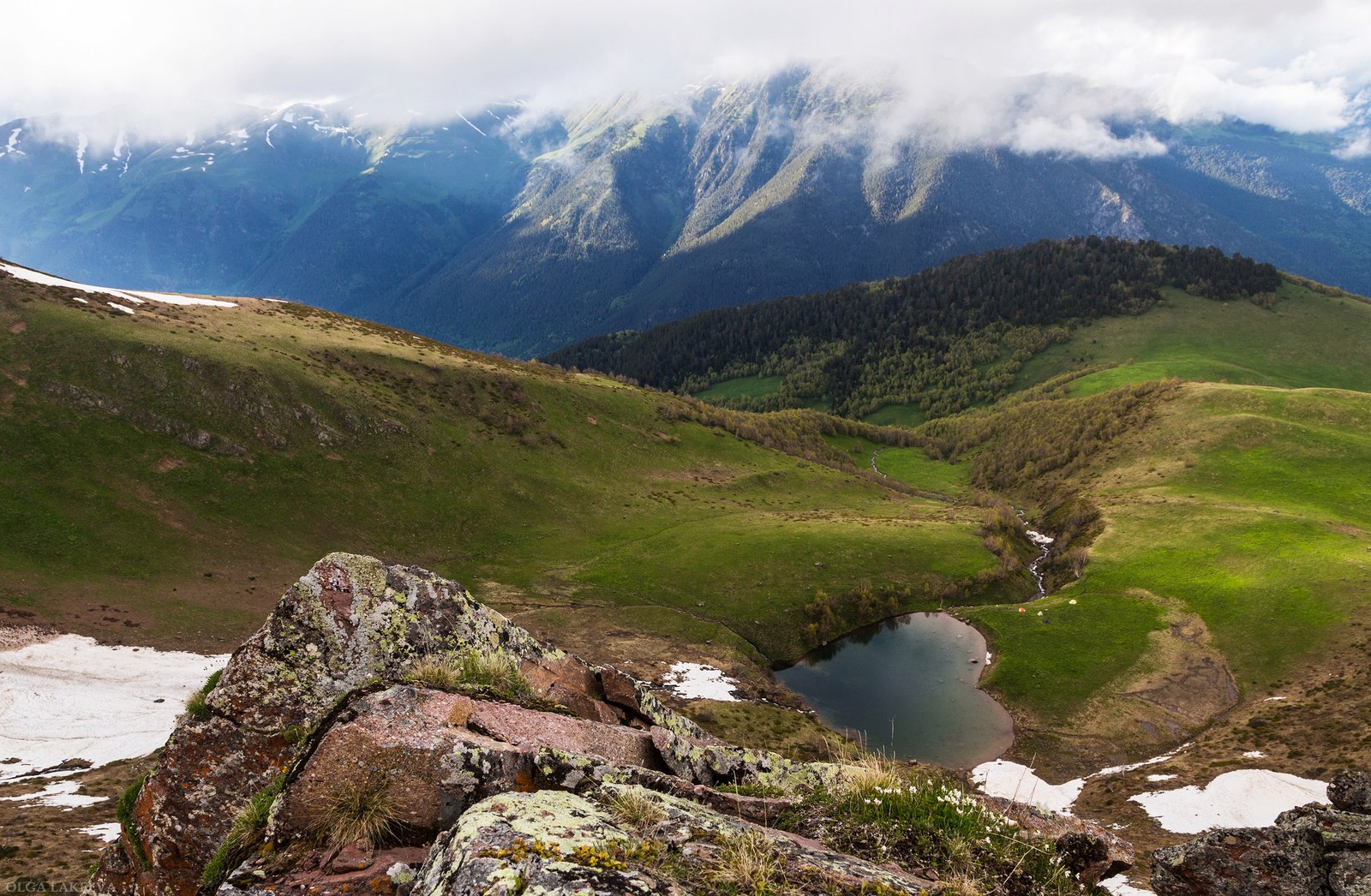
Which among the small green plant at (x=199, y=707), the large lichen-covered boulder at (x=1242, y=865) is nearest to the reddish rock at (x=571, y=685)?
the small green plant at (x=199, y=707)

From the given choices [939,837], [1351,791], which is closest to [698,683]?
[1351,791]

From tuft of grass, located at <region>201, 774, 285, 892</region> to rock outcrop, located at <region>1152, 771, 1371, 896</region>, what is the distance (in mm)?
11625

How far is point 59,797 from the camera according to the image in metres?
27.5

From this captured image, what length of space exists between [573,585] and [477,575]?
33.7 feet

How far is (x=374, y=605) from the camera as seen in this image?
12.3m

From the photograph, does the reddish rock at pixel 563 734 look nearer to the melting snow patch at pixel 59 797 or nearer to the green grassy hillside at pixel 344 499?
the melting snow patch at pixel 59 797

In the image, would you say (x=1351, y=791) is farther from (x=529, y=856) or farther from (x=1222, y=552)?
(x=1222, y=552)

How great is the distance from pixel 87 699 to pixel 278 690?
41.1 meters

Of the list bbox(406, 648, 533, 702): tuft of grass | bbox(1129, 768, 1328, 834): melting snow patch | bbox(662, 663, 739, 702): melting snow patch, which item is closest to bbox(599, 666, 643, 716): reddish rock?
bbox(406, 648, 533, 702): tuft of grass

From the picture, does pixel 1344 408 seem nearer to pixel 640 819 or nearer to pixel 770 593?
pixel 770 593

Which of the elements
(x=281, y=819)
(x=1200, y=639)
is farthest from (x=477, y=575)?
(x=1200, y=639)

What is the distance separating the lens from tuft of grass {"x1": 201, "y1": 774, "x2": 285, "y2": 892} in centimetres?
726

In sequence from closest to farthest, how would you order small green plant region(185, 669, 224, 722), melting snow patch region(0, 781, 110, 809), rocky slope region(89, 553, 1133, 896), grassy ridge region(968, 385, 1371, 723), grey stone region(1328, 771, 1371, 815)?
1. rocky slope region(89, 553, 1133, 896)
2. small green plant region(185, 669, 224, 722)
3. grey stone region(1328, 771, 1371, 815)
4. melting snow patch region(0, 781, 110, 809)
5. grassy ridge region(968, 385, 1371, 723)

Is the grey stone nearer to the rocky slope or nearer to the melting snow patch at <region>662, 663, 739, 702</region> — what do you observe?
the rocky slope
